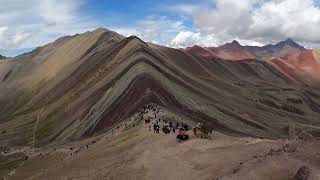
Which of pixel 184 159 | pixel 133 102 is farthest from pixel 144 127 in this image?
pixel 133 102

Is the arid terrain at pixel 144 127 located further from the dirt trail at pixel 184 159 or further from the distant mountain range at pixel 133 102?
the distant mountain range at pixel 133 102

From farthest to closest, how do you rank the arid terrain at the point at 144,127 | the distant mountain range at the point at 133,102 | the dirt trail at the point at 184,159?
the distant mountain range at the point at 133,102 < the arid terrain at the point at 144,127 < the dirt trail at the point at 184,159

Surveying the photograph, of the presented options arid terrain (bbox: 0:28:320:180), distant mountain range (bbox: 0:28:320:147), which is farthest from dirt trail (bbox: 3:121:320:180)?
distant mountain range (bbox: 0:28:320:147)

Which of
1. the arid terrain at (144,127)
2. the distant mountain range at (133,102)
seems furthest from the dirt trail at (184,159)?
the distant mountain range at (133,102)

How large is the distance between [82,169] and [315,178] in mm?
31549

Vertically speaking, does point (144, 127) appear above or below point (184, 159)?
above

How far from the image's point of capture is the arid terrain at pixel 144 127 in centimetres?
4112

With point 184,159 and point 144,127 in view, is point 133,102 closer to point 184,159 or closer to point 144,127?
point 144,127

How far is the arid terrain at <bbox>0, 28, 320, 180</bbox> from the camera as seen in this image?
41125mm

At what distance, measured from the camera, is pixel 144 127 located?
6356cm

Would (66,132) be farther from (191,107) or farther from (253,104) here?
(253,104)

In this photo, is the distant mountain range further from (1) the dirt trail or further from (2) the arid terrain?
(1) the dirt trail

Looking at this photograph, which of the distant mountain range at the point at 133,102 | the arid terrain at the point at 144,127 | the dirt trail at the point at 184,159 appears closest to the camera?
the dirt trail at the point at 184,159

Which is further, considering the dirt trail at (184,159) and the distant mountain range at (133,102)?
the distant mountain range at (133,102)
